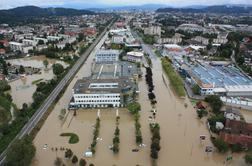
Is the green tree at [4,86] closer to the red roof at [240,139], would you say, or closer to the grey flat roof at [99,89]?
the grey flat roof at [99,89]

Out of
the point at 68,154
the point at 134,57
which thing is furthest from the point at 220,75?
the point at 68,154

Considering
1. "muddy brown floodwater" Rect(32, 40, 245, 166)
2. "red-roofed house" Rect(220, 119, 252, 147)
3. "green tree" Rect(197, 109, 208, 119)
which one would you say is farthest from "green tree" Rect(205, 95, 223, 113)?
"red-roofed house" Rect(220, 119, 252, 147)

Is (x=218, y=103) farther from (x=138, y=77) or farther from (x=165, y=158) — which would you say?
(x=138, y=77)

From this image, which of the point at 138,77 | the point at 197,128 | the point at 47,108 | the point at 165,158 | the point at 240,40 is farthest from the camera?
the point at 240,40

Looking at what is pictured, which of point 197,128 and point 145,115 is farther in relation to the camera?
point 145,115

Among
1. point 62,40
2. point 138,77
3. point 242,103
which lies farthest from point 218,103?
point 62,40

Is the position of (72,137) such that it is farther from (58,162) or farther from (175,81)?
(175,81)

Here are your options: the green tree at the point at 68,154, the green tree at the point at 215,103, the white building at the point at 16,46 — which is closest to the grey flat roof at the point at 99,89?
the green tree at the point at 215,103

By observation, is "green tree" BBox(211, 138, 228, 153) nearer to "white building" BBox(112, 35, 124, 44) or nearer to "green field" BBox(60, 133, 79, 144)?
"green field" BBox(60, 133, 79, 144)
